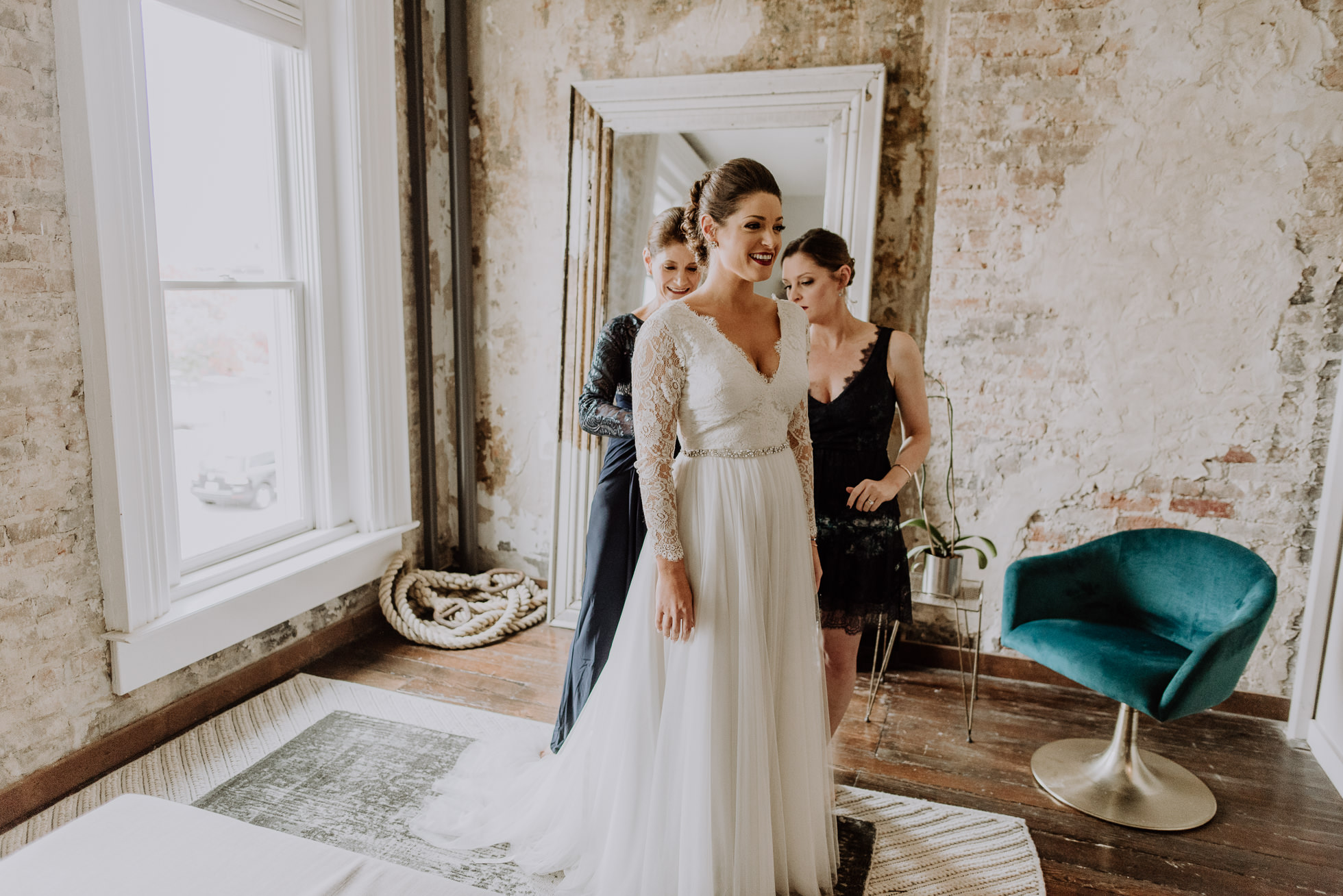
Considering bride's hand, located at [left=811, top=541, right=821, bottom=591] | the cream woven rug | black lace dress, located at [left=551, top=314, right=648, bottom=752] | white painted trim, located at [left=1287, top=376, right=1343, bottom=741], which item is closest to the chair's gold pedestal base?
the cream woven rug

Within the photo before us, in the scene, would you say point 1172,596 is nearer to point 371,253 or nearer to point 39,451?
point 371,253

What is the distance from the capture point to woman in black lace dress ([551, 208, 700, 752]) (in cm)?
259

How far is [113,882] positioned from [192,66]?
2.79 m

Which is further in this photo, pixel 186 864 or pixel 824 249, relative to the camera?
pixel 824 249

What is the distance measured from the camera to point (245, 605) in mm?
3115

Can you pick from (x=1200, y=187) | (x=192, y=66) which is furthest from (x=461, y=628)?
(x=1200, y=187)

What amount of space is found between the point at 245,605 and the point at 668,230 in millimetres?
2084

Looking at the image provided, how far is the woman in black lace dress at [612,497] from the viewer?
2.59m

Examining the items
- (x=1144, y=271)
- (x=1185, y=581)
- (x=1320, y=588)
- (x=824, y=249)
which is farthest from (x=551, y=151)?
(x=1320, y=588)

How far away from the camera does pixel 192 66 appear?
2.96 meters

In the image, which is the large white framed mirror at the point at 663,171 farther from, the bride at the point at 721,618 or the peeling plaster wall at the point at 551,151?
the bride at the point at 721,618

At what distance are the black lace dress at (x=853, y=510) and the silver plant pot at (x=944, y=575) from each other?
1.61 feet

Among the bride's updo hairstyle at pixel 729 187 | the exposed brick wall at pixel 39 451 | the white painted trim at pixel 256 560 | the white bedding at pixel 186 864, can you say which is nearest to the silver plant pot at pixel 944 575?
the bride's updo hairstyle at pixel 729 187

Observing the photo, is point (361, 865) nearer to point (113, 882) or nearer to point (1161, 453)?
point (113, 882)
